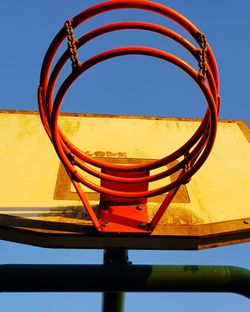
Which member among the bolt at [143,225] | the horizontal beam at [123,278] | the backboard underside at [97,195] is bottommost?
the horizontal beam at [123,278]

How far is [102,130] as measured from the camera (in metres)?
2.26

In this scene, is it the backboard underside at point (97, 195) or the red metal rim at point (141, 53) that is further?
the backboard underside at point (97, 195)

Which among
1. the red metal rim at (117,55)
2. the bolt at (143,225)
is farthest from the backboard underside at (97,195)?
the red metal rim at (117,55)

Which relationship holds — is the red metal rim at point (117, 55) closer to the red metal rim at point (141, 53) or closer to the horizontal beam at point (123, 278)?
the red metal rim at point (141, 53)

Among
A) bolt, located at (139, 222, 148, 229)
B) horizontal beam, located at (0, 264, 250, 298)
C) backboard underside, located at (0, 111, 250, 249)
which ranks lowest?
horizontal beam, located at (0, 264, 250, 298)

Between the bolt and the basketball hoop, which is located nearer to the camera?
the basketball hoop

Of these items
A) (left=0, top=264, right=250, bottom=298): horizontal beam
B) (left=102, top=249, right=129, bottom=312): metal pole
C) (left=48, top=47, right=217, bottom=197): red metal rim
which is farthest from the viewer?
(left=102, top=249, right=129, bottom=312): metal pole

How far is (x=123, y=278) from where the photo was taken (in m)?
1.61

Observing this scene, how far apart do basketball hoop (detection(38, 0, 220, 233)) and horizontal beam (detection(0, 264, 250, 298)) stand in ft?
0.62

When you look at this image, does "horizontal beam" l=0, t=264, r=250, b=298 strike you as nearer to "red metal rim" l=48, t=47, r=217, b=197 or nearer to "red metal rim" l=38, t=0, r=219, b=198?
"red metal rim" l=38, t=0, r=219, b=198

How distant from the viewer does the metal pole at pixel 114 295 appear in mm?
1775

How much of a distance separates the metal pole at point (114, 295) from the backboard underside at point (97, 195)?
19 centimetres

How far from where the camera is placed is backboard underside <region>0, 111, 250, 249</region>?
5.22 feet

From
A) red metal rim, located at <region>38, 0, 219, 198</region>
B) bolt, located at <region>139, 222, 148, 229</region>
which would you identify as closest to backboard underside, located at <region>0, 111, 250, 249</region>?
bolt, located at <region>139, 222, 148, 229</region>
